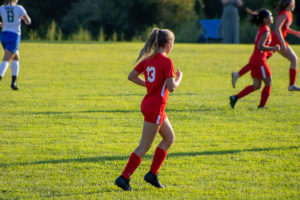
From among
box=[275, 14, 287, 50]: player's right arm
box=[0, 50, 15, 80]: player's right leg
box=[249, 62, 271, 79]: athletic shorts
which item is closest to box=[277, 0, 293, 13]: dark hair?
box=[275, 14, 287, 50]: player's right arm

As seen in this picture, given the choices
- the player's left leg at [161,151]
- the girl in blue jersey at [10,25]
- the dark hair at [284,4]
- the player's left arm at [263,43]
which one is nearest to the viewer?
the player's left leg at [161,151]

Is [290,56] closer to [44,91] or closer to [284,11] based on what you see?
[284,11]

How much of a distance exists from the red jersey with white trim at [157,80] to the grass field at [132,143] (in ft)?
2.72

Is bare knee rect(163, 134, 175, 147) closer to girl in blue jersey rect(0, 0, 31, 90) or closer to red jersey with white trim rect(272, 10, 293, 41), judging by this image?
red jersey with white trim rect(272, 10, 293, 41)

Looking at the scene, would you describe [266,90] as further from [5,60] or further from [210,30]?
[210,30]

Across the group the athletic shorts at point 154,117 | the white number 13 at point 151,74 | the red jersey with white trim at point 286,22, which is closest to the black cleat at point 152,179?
the athletic shorts at point 154,117

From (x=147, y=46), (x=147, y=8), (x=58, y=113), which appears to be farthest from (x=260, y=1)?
(x=147, y=46)

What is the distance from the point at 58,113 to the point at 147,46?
425cm

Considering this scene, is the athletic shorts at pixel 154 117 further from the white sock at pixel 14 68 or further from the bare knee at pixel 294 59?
the white sock at pixel 14 68

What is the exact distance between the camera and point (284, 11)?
30.7 ft

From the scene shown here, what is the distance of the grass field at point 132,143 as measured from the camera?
4.29m

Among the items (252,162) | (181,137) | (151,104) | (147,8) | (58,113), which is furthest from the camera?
(147,8)

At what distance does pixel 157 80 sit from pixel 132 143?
213 centimetres

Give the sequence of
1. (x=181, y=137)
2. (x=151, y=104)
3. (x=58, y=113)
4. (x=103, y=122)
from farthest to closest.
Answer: (x=58, y=113)
(x=103, y=122)
(x=181, y=137)
(x=151, y=104)
